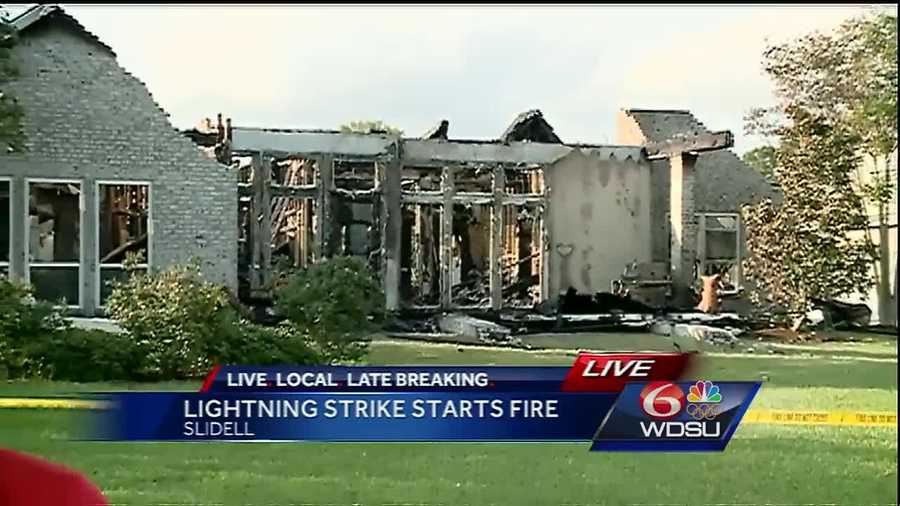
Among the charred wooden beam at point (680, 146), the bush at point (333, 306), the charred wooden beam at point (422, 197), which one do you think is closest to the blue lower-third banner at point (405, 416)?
the bush at point (333, 306)

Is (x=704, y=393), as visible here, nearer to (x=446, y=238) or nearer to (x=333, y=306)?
(x=446, y=238)

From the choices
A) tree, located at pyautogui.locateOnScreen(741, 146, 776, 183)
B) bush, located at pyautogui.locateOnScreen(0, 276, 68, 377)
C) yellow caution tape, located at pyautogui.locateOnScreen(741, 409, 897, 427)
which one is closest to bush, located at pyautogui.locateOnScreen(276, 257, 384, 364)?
bush, located at pyautogui.locateOnScreen(0, 276, 68, 377)

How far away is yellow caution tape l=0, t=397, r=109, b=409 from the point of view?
4340mm

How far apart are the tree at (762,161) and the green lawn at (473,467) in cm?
76

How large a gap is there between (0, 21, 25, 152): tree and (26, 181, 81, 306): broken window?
157mm

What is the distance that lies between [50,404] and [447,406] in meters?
1.38

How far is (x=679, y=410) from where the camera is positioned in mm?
4508

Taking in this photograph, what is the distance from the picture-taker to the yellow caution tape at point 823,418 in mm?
4707

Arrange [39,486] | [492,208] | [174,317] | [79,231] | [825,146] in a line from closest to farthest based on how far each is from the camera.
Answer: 1. [39,486]
2. [79,231]
3. [174,317]
4. [492,208]
5. [825,146]

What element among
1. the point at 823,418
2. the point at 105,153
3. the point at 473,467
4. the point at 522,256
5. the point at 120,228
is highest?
the point at 105,153

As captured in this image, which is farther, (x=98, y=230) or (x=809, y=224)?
(x=809, y=224)

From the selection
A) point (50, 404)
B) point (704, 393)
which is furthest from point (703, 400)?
point (50, 404)

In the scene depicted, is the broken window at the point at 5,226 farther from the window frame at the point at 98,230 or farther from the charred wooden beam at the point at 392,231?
the charred wooden beam at the point at 392,231

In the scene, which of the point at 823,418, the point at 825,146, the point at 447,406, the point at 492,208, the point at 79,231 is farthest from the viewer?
the point at 825,146
